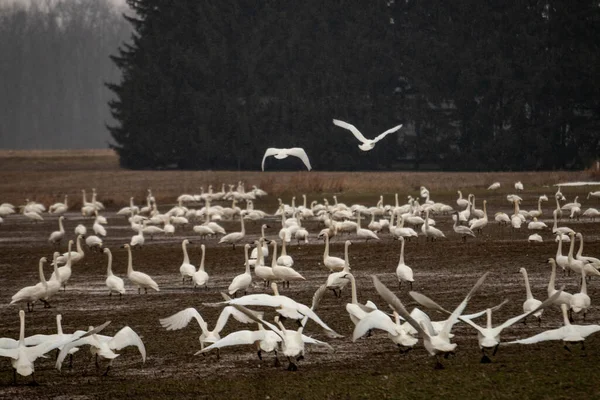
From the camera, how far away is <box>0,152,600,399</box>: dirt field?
11586 mm

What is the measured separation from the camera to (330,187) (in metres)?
47.2

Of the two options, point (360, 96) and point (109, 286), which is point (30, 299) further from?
point (360, 96)

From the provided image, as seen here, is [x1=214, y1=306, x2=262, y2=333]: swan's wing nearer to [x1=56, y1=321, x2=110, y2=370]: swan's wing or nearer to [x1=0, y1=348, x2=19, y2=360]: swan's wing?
[x1=56, y1=321, x2=110, y2=370]: swan's wing

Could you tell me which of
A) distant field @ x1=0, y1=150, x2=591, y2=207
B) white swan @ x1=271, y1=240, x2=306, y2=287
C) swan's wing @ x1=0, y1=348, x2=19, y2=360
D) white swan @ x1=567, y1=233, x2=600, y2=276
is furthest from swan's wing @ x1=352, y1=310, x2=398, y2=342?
distant field @ x1=0, y1=150, x2=591, y2=207

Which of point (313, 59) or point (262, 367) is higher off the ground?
point (313, 59)

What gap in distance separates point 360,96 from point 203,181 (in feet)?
48.2

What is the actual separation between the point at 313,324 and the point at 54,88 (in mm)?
172045

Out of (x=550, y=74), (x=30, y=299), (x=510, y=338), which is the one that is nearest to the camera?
(x=510, y=338)

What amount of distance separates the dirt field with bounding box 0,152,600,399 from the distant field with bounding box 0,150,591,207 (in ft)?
35.2

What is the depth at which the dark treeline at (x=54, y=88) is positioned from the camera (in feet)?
568

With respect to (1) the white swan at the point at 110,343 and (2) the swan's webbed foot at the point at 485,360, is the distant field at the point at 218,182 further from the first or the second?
(1) the white swan at the point at 110,343

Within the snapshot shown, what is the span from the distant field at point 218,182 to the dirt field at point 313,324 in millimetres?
10714

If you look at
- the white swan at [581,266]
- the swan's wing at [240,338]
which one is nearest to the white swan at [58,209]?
the white swan at [581,266]

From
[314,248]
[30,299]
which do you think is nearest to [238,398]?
[30,299]
